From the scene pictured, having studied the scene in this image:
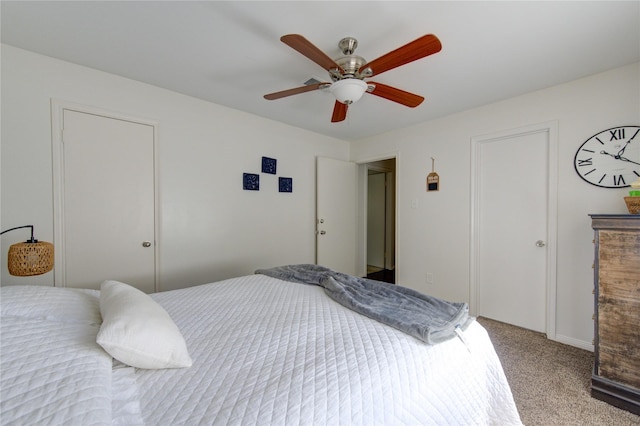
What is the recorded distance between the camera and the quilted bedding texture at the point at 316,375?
0.77 meters

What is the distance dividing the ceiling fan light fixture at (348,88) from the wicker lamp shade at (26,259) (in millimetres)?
2055

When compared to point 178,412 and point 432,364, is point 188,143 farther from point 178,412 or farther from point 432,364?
point 432,364

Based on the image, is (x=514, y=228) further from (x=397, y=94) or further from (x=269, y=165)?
(x=269, y=165)

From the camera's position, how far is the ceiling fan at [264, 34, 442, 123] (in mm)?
1320

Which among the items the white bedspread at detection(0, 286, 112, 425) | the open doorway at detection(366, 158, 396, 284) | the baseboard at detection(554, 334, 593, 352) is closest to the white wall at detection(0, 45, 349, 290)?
the white bedspread at detection(0, 286, 112, 425)

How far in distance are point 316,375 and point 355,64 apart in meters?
1.76

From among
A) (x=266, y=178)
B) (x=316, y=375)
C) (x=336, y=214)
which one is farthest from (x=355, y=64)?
(x=336, y=214)

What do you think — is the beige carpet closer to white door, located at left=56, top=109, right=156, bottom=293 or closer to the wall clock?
the wall clock

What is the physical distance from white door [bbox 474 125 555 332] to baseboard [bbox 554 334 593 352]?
0.51ft

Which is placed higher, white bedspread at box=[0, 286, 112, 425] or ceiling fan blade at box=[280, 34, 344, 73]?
ceiling fan blade at box=[280, 34, 344, 73]

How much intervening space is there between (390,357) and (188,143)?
2.65 metres

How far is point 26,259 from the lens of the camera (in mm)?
1546

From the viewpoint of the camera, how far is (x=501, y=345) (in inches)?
91.4

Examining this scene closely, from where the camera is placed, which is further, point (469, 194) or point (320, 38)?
point (469, 194)
